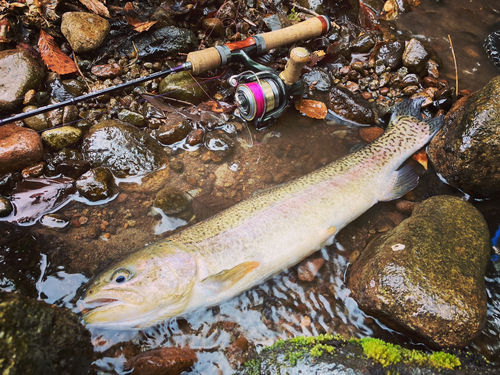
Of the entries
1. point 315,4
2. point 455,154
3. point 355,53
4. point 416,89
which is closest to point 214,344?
point 455,154

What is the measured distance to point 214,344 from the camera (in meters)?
2.97

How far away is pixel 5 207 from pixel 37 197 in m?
0.32

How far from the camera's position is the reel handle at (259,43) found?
411 cm

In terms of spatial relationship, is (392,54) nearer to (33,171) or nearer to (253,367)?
(253,367)

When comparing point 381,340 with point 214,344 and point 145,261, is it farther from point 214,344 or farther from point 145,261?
point 145,261

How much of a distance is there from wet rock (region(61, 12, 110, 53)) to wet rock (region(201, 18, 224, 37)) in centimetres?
153

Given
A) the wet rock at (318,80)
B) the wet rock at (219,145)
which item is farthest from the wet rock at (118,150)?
the wet rock at (318,80)

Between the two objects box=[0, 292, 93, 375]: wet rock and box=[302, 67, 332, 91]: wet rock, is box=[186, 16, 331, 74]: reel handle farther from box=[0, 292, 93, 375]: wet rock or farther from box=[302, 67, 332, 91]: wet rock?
box=[0, 292, 93, 375]: wet rock

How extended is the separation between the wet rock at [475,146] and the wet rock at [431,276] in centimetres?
57

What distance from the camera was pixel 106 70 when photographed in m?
4.53

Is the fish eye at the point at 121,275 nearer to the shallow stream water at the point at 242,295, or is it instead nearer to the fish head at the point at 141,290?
the fish head at the point at 141,290

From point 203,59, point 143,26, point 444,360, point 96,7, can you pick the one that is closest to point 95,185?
point 203,59

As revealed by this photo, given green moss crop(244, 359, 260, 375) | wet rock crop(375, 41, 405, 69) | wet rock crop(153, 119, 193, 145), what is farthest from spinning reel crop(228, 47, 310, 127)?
green moss crop(244, 359, 260, 375)

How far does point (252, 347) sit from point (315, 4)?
595 centimetres
